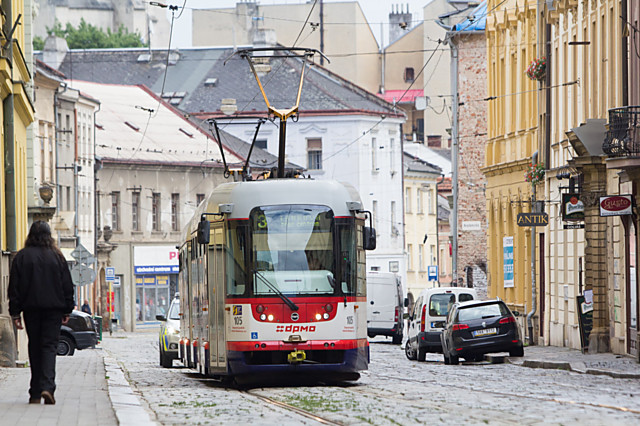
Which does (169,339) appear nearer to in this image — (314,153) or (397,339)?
(397,339)

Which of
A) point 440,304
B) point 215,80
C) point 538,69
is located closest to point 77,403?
point 440,304

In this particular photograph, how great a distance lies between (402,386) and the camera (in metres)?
20.3

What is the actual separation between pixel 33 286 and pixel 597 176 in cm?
1981

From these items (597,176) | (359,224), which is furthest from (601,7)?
(359,224)

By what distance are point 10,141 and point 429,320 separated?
12657 millimetres

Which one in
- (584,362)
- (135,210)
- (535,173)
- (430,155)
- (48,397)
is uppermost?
(430,155)

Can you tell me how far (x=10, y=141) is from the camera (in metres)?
28.6

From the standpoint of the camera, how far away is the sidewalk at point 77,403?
1356 cm

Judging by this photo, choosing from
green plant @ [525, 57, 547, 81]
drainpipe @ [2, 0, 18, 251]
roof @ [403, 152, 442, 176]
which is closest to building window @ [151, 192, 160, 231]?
roof @ [403, 152, 442, 176]

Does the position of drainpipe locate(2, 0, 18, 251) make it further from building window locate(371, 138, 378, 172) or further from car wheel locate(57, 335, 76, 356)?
building window locate(371, 138, 378, 172)

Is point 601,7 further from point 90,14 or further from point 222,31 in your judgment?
point 90,14

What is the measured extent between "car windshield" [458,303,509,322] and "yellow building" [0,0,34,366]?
30.1 ft

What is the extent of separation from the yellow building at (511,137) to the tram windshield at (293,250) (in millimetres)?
21659

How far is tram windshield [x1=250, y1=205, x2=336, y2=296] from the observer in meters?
20.7
